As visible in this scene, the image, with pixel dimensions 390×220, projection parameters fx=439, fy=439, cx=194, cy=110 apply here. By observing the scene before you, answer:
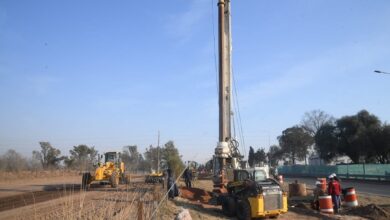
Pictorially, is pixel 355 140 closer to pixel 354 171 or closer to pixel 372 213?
pixel 354 171

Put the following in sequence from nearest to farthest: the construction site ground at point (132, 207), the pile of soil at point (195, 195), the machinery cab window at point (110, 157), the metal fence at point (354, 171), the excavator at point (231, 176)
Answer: the construction site ground at point (132, 207)
the excavator at point (231, 176)
the pile of soil at point (195, 195)
the machinery cab window at point (110, 157)
the metal fence at point (354, 171)

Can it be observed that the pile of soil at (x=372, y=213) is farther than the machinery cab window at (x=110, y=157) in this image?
No

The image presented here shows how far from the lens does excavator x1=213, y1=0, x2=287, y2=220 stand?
59.7 feet

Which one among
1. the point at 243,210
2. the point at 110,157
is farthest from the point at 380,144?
the point at 243,210

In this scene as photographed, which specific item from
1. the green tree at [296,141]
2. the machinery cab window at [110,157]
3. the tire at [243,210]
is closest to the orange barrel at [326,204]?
the tire at [243,210]

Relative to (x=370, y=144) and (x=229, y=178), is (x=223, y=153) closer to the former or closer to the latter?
(x=229, y=178)

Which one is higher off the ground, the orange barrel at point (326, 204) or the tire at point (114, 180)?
the tire at point (114, 180)

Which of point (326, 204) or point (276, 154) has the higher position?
point (276, 154)

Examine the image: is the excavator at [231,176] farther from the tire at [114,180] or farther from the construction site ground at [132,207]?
the tire at [114,180]

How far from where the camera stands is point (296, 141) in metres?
114

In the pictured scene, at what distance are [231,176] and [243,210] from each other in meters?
4.58

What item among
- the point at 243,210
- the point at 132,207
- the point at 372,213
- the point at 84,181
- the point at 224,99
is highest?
the point at 224,99

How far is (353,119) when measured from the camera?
226ft

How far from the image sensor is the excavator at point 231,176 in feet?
59.7
